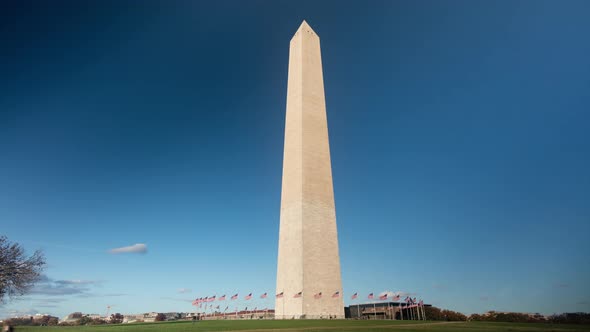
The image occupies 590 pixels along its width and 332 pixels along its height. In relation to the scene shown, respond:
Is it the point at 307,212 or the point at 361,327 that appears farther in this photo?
the point at 307,212

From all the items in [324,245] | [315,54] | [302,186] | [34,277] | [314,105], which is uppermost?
[315,54]

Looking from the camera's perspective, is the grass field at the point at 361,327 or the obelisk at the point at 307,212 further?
the obelisk at the point at 307,212

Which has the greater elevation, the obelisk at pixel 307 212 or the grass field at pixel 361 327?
the obelisk at pixel 307 212

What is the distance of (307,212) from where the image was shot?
33.6m

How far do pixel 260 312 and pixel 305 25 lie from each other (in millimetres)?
33041

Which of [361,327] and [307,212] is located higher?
[307,212]

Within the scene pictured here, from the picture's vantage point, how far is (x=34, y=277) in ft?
106

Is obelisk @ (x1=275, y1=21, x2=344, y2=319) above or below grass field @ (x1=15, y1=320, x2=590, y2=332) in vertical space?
above

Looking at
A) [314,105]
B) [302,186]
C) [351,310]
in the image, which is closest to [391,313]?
[351,310]

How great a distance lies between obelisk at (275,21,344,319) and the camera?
104ft

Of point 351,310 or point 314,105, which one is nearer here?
point 351,310

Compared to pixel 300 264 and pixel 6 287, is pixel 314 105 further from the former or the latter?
pixel 6 287

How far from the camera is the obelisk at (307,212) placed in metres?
31.7

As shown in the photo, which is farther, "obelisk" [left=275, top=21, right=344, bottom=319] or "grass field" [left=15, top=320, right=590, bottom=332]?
"obelisk" [left=275, top=21, right=344, bottom=319]
